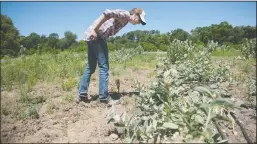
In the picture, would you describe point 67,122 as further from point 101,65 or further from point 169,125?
point 169,125

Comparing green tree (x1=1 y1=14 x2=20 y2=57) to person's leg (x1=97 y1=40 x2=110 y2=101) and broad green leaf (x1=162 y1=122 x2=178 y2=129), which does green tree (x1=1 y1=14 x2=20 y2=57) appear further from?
broad green leaf (x1=162 y1=122 x2=178 y2=129)

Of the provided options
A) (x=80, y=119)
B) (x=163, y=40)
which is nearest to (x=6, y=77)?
(x=80, y=119)

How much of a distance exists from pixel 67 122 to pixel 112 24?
1.48 m

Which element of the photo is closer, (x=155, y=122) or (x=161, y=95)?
(x=155, y=122)

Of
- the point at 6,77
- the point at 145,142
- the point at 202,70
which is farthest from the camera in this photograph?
the point at 202,70

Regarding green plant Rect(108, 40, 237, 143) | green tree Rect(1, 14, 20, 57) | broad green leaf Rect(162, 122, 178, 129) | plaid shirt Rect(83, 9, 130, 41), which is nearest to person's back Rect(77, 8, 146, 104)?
plaid shirt Rect(83, 9, 130, 41)

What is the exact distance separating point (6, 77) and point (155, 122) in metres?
1.98

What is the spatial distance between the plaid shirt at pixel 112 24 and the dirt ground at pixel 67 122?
100 centimetres

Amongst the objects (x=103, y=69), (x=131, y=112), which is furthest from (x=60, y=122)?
(x=103, y=69)

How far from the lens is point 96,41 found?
3.60 meters

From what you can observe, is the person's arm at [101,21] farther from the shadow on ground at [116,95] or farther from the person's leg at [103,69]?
the shadow on ground at [116,95]

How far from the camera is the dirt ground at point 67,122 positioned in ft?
8.16

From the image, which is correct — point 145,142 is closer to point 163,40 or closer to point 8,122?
point 8,122

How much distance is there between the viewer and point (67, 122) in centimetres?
296
